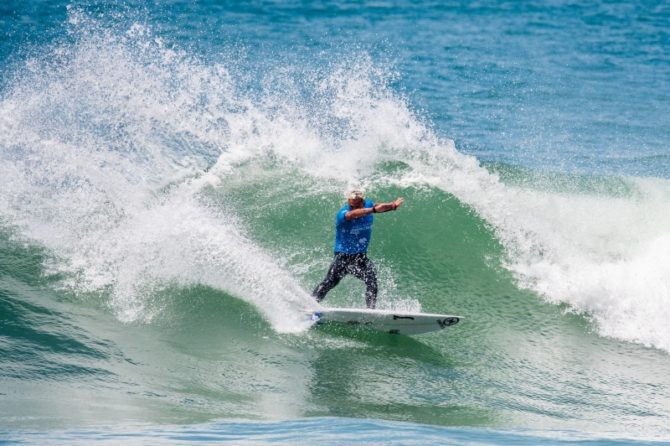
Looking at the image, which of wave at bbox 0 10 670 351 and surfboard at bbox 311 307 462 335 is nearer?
surfboard at bbox 311 307 462 335

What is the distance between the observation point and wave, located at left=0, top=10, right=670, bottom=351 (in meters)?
11.8

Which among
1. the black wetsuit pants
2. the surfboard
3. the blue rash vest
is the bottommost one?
the surfboard

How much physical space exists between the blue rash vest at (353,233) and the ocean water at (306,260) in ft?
2.76

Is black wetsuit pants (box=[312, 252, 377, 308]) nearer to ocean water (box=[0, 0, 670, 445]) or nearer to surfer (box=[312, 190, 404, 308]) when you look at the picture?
surfer (box=[312, 190, 404, 308])

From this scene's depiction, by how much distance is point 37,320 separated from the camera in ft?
35.1

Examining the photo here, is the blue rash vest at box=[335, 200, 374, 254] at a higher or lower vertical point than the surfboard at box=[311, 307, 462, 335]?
higher

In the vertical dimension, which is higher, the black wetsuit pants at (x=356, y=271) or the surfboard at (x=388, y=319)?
the black wetsuit pants at (x=356, y=271)

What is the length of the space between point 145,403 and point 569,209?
26.2 ft

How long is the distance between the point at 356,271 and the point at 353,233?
440 millimetres

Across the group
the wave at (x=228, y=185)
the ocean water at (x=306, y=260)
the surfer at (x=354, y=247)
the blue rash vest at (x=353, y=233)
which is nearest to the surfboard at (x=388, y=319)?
the ocean water at (x=306, y=260)

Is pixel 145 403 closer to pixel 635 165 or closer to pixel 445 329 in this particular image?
pixel 445 329

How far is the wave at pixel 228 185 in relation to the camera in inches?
463

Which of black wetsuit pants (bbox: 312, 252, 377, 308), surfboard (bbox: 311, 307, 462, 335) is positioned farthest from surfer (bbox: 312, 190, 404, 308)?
surfboard (bbox: 311, 307, 462, 335)

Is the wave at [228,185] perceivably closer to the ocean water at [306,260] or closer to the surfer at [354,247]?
the ocean water at [306,260]
